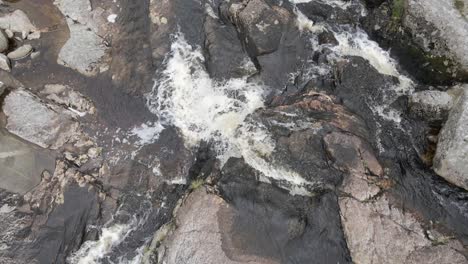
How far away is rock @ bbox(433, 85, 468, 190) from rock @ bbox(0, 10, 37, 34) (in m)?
9.14

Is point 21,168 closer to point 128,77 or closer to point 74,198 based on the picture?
point 74,198

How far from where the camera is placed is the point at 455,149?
7070 mm

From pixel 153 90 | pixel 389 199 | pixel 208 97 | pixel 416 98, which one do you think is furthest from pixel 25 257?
pixel 416 98

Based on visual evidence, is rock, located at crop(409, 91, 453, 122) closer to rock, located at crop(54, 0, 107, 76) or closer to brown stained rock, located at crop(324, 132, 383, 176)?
brown stained rock, located at crop(324, 132, 383, 176)

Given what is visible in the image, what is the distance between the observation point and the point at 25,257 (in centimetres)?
706

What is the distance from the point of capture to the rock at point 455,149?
702 centimetres

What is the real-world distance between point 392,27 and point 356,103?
2.31 meters

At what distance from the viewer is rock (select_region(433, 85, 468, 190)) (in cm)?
702

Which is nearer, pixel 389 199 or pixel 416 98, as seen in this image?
pixel 389 199

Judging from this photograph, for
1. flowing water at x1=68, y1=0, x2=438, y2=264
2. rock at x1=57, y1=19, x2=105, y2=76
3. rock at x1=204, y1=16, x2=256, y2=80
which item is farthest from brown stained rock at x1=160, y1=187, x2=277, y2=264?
rock at x1=57, y1=19, x2=105, y2=76

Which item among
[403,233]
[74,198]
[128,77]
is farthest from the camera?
[128,77]

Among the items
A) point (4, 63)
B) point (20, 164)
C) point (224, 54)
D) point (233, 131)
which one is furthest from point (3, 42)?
point (233, 131)

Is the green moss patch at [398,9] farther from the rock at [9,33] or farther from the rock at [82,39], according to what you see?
the rock at [9,33]

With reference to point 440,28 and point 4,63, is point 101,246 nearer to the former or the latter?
point 4,63
